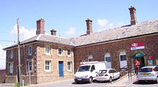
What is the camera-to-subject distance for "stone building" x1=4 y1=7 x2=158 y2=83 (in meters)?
21.6

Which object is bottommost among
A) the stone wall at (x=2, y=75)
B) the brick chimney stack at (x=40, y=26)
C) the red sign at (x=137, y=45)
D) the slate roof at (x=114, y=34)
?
the stone wall at (x=2, y=75)

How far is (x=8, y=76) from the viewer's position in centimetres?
2725

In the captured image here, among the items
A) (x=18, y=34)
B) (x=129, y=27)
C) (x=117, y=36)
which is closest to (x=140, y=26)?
(x=129, y=27)

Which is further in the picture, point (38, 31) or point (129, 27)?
point (38, 31)

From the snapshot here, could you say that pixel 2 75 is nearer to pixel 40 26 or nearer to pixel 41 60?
pixel 41 60

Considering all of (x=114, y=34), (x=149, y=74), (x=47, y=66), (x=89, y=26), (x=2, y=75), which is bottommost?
(x=2, y=75)

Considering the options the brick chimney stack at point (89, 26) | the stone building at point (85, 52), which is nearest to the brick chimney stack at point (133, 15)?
the stone building at point (85, 52)

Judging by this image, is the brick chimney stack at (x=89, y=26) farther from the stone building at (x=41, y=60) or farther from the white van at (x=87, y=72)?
the white van at (x=87, y=72)

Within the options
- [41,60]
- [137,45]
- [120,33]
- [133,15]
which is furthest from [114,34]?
[41,60]

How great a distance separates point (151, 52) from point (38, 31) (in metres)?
17.3

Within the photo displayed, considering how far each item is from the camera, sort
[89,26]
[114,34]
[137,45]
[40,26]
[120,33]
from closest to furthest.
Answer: [137,45], [120,33], [114,34], [40,26], [89,26]

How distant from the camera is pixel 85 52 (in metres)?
27.2

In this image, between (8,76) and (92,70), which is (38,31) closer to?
(8,76)

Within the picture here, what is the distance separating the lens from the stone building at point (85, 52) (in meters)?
21.6
